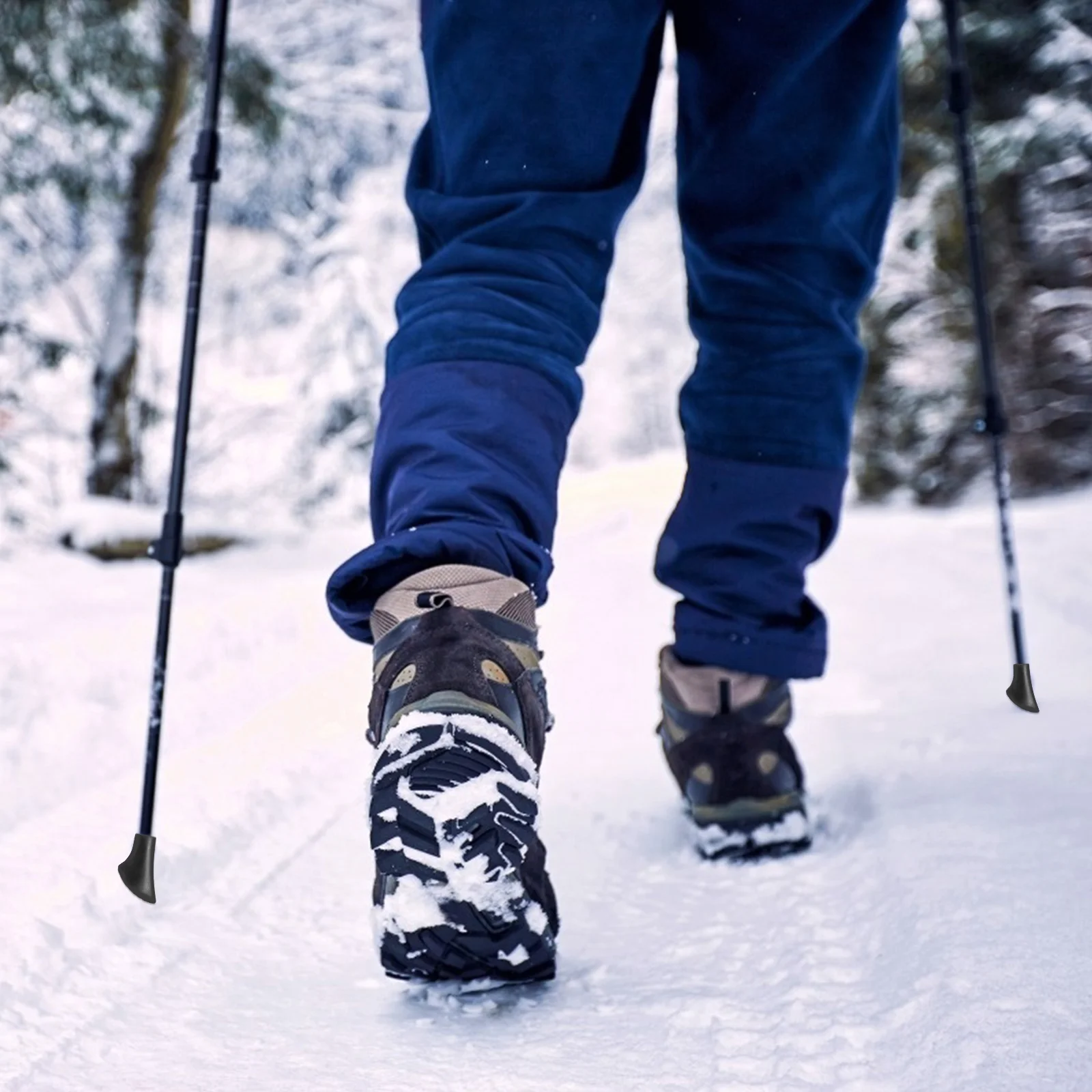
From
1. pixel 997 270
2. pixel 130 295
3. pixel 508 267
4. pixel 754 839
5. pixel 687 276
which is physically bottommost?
pixel 997 270

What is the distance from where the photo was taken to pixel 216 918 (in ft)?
2.93

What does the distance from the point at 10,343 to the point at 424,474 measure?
4.56 meters

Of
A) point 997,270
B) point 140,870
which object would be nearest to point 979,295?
point 140,870

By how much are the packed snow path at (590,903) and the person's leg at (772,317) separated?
0.77 ft

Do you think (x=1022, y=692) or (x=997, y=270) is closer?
(x=1022, y=692)

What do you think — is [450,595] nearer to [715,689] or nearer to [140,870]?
[140,870]

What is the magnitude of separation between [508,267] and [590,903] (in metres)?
0.53

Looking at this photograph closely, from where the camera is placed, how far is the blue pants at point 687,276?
0.77m

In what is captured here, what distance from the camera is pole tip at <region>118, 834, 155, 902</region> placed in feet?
2.62

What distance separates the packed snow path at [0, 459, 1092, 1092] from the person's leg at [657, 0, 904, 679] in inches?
9.3

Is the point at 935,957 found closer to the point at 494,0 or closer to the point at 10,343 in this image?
the point at 494,0

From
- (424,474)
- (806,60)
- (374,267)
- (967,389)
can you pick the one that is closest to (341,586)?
(424,474)

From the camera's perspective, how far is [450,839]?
0.63 meters

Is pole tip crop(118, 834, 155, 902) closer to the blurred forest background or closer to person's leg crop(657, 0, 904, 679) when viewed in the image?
person's leg crop(657, 0, 904, 679)
